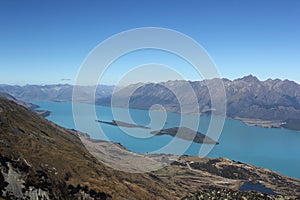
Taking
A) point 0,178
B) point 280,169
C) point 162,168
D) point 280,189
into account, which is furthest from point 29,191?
point 280,169

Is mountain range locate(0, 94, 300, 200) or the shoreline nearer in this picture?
mountain range locate(0, 94, 300, 200)

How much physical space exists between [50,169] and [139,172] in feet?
185

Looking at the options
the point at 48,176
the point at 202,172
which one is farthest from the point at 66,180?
the point at 202,172

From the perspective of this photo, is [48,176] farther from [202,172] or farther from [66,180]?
[202,172]

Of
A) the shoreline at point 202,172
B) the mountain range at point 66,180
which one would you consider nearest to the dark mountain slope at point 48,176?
the mountain range at point 66,180

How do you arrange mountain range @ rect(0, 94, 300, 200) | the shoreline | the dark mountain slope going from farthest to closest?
the shoreline
mountain range @ rect(0, 94, 300, 200)
the dark mountain slope

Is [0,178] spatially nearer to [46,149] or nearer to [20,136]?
[46,149]

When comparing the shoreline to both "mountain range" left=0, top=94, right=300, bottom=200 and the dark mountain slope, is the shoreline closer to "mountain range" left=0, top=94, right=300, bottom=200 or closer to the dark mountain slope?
"mountain range" left=0, top=94, right=300, bottom=200

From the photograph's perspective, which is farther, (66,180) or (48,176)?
(66,180)

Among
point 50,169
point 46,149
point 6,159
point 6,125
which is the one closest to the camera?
point 6,159

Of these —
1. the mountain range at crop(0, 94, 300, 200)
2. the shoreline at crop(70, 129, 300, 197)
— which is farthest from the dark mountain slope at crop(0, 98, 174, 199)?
the shoreline at crop(70, 129, 300, 197)

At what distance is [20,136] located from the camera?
8981 centimetres

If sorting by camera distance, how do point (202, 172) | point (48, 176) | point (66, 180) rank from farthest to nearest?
point (202, 172), point (66, 180), point (48, 176)

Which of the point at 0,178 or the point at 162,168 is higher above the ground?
the point at 0,178
